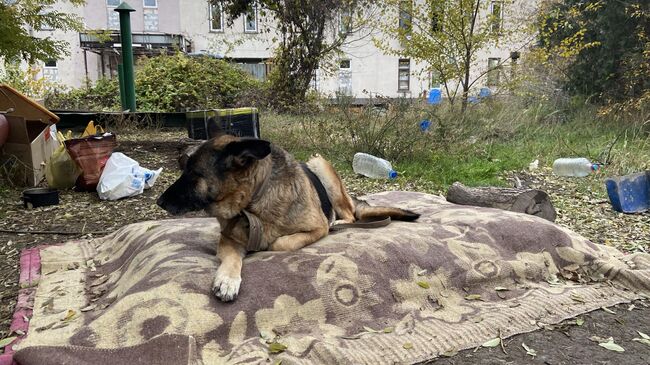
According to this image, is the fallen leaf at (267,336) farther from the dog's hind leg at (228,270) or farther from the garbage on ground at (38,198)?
the garbage on ground at (38,198)

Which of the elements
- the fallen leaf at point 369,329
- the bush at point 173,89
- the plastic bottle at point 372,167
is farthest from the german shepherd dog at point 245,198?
the bush at point 173,89

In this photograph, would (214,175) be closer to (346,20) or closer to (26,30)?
(26,30)

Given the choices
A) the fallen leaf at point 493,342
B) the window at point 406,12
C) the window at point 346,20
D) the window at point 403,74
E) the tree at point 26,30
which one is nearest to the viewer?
the fallen leaf at point 493,342

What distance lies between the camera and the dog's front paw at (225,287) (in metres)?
2.76

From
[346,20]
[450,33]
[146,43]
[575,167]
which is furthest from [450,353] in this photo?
[146,43]

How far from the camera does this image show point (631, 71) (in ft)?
39.4

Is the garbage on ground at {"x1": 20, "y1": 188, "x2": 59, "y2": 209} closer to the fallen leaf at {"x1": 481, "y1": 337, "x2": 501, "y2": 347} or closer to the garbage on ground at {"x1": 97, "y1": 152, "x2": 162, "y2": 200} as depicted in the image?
the garbage on ground at {"x1": 97, "y1": 152, "x2": 162, "y2": 200}

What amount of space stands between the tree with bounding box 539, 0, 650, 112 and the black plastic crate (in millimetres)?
7142

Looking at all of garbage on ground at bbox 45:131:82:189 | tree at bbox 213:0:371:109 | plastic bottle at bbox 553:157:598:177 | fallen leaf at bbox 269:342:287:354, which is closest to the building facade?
tree at bbox 213:0:371:109

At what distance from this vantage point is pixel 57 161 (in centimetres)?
647

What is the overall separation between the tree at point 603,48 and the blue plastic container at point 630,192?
19.6 ft

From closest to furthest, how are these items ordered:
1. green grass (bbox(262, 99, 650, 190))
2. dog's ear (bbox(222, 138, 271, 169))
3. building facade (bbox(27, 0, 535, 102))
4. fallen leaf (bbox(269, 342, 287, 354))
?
fallen leaf (bbox(269, 342, 287, 354)) < dog's ear (bbox(222, 138, 271, 169)) < green grass (bbox(262, 99, 650, 190)) < building facade (bbox(27, 0, 535, 102))

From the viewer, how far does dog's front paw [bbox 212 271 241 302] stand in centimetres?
276

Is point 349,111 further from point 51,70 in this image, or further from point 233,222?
point 51,70
